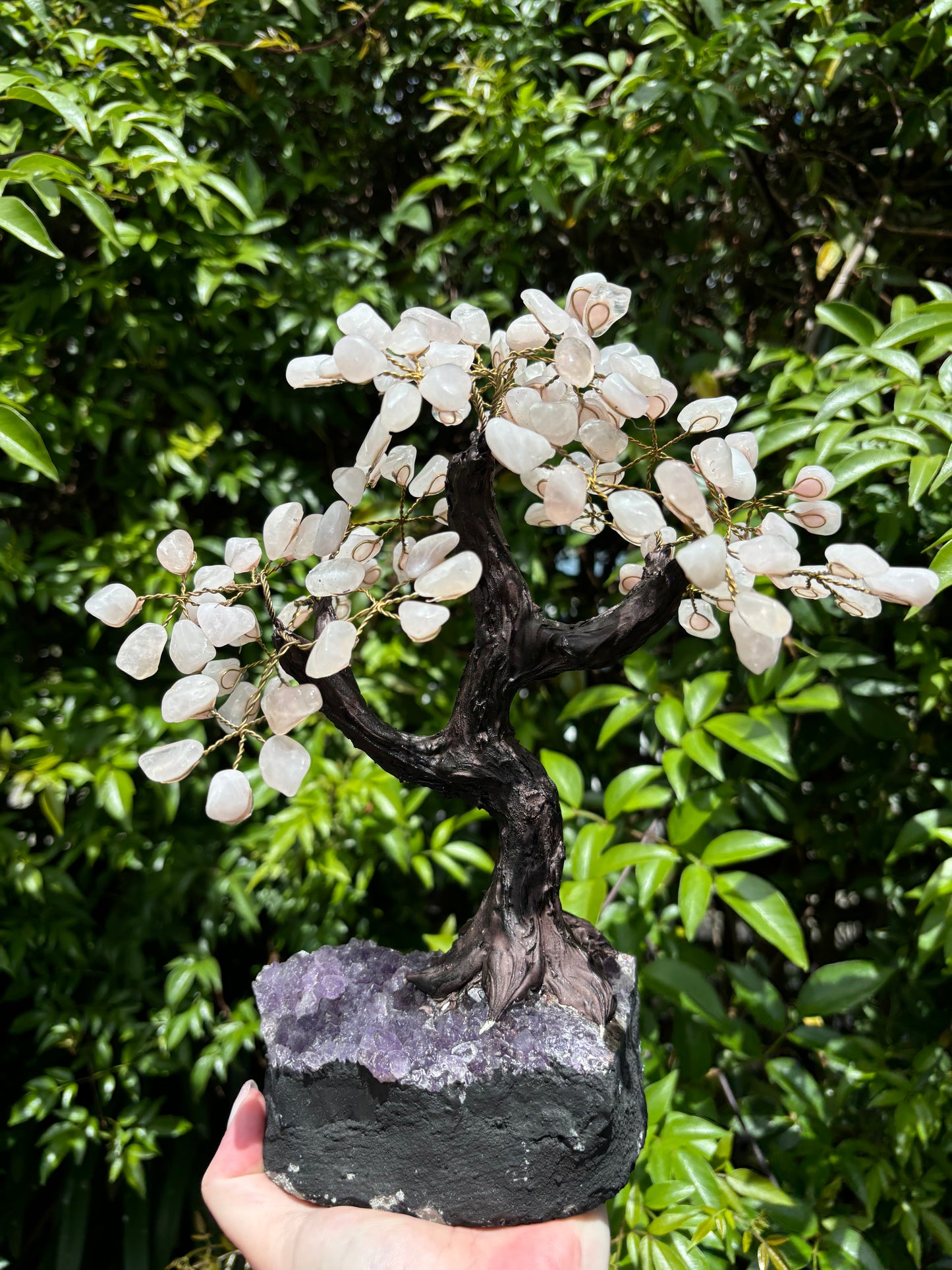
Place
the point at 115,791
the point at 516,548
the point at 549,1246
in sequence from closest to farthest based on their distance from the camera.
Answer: the point at 549,1246 → the point at 115,791 → the point at 516,548

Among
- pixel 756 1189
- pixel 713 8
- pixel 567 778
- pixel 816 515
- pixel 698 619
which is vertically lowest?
pixel 756 1189

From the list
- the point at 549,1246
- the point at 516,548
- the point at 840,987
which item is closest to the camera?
the point at 549,1246

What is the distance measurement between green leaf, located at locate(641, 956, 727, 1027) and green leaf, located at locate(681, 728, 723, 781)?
21cm

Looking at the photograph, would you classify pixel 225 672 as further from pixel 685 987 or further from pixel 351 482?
pixel 685 987

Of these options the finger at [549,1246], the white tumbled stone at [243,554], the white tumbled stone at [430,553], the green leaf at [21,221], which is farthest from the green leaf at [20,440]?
the finger at [549,1246]

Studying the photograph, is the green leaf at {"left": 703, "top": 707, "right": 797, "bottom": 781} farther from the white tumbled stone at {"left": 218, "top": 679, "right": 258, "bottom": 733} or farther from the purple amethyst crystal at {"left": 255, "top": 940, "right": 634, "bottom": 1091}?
the white tumbled stone at {"left": 218, "top": 679, "right": 258, "bottom": 733}

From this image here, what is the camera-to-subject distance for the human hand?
1.74ft

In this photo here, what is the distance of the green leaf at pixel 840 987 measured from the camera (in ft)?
2.84

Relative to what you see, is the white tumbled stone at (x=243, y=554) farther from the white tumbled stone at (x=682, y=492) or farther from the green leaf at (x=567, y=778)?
the green leaf at (x=567, y=778)

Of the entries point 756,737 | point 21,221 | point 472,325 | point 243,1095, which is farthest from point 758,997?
point 21,221

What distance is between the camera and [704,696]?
0.89 metres

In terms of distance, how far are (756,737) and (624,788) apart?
0.14 m

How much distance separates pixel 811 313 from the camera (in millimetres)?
1224

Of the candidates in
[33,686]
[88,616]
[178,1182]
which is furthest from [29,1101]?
[88,616]
